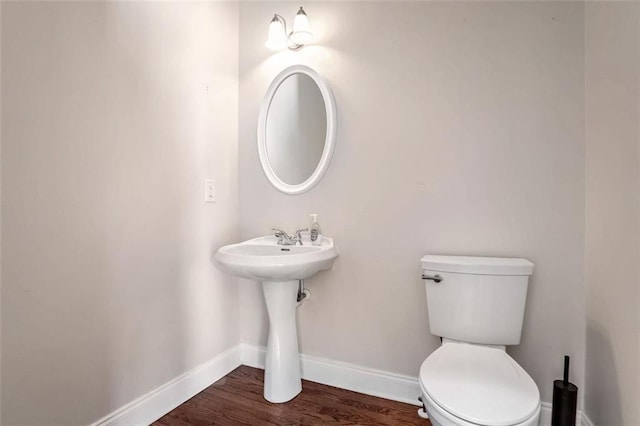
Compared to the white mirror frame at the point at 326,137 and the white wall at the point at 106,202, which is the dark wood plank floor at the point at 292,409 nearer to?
the white wall at the point at 106,202

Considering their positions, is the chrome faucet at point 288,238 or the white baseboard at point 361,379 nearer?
the white baseboard at point 361,379

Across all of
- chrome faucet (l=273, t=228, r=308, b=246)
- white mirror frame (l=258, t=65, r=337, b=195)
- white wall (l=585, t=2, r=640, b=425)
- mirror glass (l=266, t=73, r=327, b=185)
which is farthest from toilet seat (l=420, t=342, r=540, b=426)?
mirror glass (l=266, t=73, r=327, b=185)

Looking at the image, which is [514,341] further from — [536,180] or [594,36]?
[594,36]

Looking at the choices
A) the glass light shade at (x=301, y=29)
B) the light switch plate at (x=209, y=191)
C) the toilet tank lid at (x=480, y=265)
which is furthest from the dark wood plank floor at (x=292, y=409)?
the glass light shade at (x=301, y=29)

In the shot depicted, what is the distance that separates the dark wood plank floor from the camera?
149cm

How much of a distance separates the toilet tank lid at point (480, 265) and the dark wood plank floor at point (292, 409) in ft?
2.37

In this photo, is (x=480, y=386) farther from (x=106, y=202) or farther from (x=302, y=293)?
(x=106, y=202)

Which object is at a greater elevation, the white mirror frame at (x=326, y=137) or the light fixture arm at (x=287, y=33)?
the light fixture arm at (x=287, y=33)

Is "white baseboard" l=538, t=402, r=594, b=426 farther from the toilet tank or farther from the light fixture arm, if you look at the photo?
the light fixture arm

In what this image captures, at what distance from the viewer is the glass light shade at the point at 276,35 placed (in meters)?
1.81

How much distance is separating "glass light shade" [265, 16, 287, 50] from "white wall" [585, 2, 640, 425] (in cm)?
140

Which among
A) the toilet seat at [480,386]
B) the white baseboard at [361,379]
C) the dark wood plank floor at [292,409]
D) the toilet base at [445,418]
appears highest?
the toilet seat at [480,386]

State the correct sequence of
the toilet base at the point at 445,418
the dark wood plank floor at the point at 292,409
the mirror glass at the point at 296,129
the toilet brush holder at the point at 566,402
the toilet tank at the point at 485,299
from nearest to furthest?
the toilet base at the point at 445,418 < the toilet brush holder at the point at 566,402 < the toilet tank at the point at 485,299 < the dark wood plank floor at the point at 292,409 < the mirror glass at the point at 296,129

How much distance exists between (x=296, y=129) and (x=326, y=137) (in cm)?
22
